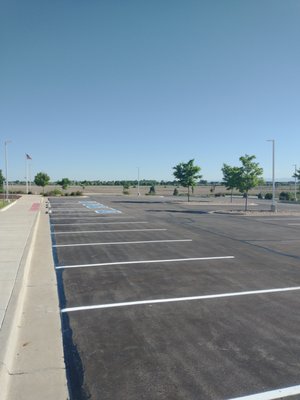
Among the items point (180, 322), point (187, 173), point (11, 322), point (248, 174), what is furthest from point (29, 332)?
point (187, 173)

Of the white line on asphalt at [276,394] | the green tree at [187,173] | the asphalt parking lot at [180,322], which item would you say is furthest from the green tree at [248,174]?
the white line on asphalt at [276,394]

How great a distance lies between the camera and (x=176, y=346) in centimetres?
507

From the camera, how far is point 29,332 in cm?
551

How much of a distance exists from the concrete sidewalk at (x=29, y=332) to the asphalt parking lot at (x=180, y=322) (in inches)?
8.0

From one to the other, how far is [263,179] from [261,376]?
1092 inches

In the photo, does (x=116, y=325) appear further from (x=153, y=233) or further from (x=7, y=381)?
(x=153, y=233)

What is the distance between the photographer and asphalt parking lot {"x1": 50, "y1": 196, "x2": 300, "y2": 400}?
4188mm

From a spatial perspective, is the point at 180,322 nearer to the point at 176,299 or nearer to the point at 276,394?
the point at 176,299

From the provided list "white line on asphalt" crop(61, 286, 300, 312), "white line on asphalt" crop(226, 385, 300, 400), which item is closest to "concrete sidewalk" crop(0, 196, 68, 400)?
"white line on asphalt" crop(61, 286, 300, 312)

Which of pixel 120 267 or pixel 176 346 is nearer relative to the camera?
pixel 176 346

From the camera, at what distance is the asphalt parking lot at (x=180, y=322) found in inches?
165

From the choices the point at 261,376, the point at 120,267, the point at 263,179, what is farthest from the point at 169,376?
the point at 263,179

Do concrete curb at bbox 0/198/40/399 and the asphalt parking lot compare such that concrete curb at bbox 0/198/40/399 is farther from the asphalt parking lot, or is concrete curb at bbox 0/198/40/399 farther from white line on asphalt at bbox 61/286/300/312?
white line on asphalt at bbox 61/286/300/312

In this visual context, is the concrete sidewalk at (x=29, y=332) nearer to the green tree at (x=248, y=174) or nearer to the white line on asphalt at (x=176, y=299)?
the white line on asphalt at (x=176, y=299)
